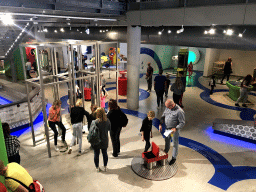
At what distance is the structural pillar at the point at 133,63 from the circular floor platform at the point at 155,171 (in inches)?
144

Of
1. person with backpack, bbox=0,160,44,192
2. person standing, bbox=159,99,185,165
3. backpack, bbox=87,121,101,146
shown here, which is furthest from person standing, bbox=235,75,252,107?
person with backpack, bbox=0,160,44,192

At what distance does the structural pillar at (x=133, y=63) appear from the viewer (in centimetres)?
776

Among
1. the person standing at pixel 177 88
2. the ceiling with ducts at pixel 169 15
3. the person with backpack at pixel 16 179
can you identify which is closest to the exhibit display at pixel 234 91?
the person standing at pixel 177 88

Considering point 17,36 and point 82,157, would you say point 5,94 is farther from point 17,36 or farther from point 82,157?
point 82,157

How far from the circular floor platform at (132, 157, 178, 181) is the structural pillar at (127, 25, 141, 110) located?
3.65 meters

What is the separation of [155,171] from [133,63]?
4381 millimetres

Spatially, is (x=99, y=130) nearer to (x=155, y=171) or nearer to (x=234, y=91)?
(x=155, y=171)

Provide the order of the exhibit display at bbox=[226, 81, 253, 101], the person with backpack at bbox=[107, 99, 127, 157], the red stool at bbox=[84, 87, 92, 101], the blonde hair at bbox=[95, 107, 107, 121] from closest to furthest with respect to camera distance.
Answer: the blonde hair at bbox=[95, 107, 107, 121] < the person with backpack at bbox=[107, 99, 127, 157] < the red stool at bbox=[84, 87, 92, 101] < the exhibit display at bbox=[226, 81, 253, 101]

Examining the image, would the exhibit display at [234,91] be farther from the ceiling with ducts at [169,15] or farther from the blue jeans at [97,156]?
the blue jeans at [97,156]

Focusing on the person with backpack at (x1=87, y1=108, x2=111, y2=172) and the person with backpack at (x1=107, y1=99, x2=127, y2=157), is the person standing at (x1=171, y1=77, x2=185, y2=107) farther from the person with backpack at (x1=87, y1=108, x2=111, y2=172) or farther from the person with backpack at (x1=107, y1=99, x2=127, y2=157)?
the person with backpack at (x1=87, y1=108, x2=111, y2=172)

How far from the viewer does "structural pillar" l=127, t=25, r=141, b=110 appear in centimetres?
776

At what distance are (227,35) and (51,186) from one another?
5.86m

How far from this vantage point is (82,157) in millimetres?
5348

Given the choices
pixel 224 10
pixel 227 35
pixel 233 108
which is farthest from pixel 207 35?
pixel 233 108
